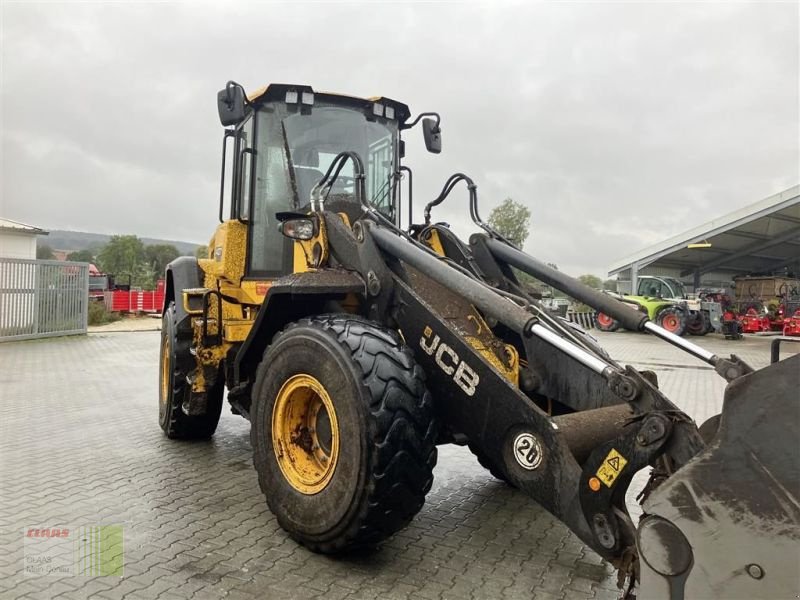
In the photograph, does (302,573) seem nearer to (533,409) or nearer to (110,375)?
(533,409)

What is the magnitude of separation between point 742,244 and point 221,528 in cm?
3101

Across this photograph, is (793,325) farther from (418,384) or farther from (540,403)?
(418,384)

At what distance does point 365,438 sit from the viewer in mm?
2910

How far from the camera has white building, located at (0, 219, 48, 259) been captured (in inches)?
989

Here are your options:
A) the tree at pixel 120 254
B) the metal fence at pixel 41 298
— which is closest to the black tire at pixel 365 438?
the metal fence at pixel 41 298

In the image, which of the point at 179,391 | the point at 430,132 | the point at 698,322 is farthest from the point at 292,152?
the point at 698,322

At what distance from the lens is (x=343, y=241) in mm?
3801

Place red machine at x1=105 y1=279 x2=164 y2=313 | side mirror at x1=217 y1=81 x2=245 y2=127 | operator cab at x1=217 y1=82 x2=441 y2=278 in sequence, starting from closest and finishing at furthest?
side mirror at x1=217 y1=81 x2=245 y2=127, operator cab at x1=217 y1=82 x2=441 y2=278, red machine at x1=105 y1=279 x2=164 y2=313

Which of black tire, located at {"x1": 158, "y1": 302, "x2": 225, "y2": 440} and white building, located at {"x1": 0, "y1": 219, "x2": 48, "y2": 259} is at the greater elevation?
white building, located at {"x1": 0, "y1": 219, "x2": 48, "y2": 259}

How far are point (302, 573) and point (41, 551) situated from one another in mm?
1461

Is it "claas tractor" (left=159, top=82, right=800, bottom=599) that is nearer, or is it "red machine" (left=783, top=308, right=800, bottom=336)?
"claas tractor" (left=159, top=82, right=800, bottom=599)

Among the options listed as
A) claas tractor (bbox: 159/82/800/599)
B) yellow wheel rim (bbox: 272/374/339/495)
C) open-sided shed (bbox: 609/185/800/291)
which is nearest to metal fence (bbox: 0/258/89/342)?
claas tractor (bbox: 159/82/800/599)

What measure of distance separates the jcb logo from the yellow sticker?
2.39 ft

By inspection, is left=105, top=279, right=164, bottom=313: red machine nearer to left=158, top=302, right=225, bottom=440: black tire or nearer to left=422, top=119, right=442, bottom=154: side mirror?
left=158, top=302, right=225, bottom=440: black tire
